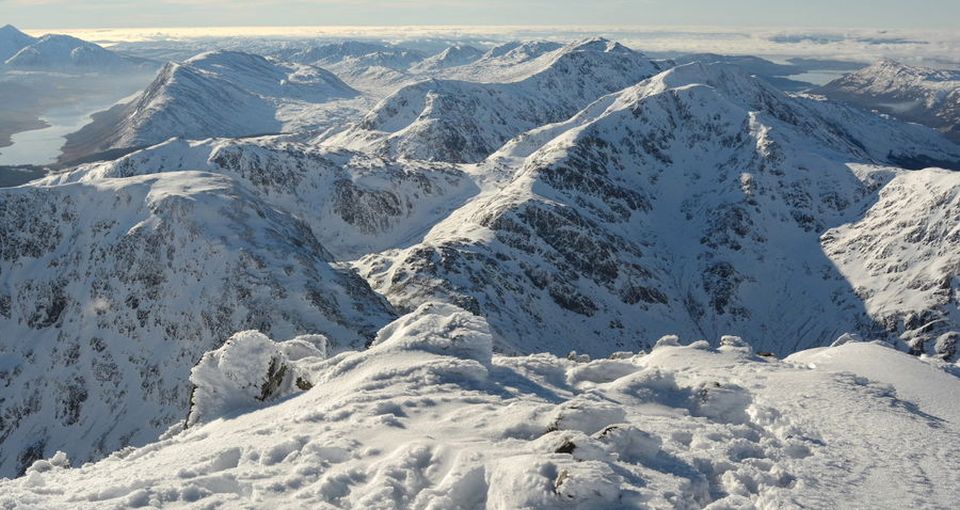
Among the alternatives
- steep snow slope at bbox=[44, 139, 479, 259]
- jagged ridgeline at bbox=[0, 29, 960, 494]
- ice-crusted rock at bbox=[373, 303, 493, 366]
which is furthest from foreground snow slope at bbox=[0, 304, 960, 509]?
steep snow slope at bbox=[44, 139, 479, 259]

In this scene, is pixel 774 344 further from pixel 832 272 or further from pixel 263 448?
pixel 263 448

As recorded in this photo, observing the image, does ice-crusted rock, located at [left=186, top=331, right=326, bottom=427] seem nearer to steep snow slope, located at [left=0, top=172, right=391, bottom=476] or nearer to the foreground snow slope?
the foreground snow slope

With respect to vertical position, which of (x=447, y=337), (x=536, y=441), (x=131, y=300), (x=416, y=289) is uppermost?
(x=536, y=441)

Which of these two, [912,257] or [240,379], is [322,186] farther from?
[240,379]

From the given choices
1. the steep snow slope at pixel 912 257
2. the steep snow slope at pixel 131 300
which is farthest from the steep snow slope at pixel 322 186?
the steep snow slope at pixel 912 257

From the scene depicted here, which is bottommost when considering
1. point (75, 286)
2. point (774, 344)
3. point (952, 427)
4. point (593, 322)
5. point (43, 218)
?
point (774, 344)

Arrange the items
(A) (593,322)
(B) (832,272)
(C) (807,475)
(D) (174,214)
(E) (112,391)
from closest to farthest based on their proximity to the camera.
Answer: (C) (807,475) → (E) (112,391) → (D) (174,214) → (A) (593,322) → (B) (832,272)

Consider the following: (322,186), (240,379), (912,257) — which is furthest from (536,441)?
(912,257)

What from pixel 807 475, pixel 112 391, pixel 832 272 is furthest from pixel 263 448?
pixel 832 272
